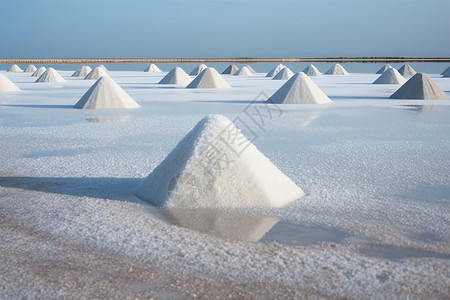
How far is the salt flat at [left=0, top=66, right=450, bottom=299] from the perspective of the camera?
187cm

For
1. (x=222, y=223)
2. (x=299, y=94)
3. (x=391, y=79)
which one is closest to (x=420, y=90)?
(x=299, y=94)

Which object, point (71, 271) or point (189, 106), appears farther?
point (189, 106)

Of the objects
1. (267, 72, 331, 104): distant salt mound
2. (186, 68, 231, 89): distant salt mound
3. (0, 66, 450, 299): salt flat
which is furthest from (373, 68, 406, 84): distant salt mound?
(0, 66, 450, 299): salt flat

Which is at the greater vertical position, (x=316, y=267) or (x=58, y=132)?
(x=316, y=267)

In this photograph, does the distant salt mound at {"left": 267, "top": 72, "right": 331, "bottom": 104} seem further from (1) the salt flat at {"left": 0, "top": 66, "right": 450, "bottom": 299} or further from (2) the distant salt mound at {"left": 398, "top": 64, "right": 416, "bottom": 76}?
(2) the distant salt mound at {"left": 398, "top": 64, "right": 416, "bottom": 76}

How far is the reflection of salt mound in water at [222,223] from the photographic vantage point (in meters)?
2.42

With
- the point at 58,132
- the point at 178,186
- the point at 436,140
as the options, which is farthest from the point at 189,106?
the point at 178,186

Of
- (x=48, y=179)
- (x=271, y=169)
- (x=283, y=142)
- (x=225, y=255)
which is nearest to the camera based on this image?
(x=225, y=255)

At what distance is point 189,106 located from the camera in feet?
29.3

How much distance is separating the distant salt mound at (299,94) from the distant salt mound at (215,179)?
21.3 feet

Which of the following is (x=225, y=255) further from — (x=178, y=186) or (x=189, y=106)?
(x=189, y=106)

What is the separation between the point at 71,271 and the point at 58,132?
4065mm

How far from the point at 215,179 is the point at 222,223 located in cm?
37

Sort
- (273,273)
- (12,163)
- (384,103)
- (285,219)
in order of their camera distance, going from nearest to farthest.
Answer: (273,273)
(285,219)
(12,163)
(384,103)
